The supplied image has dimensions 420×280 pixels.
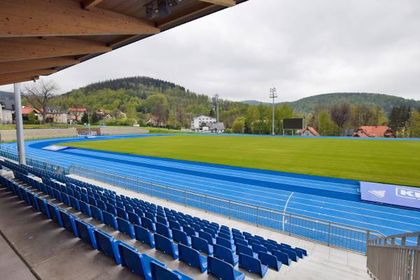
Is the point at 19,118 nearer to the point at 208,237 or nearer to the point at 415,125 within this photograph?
the point at 208,237

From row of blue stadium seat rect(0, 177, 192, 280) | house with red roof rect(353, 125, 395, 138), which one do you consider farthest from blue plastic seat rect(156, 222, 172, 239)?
house with red roof rect(353, 125, 395, 138)

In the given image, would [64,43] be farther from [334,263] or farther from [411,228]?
[411,228]

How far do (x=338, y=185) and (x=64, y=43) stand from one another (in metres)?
17.1

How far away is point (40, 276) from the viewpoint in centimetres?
427

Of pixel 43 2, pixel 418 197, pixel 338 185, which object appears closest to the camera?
pixel 43 2

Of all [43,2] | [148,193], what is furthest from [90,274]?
[148,193]

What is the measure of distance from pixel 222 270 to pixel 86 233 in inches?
119

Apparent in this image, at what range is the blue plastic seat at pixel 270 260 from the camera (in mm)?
5551

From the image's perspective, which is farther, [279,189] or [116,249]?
[279,189]

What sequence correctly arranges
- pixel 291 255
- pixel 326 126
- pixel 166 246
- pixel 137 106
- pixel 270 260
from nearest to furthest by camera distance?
pixel 166 246 < pixel 270 260 < pixel 291 255 < pixel 326 126 < pixel 137 106

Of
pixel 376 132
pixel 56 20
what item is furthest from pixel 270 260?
pixel 376 132

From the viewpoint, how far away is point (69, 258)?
487cm

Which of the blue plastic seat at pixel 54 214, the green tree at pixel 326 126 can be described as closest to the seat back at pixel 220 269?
the blue plastic seat at pixel 54 214

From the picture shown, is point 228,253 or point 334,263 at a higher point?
point 228,253
